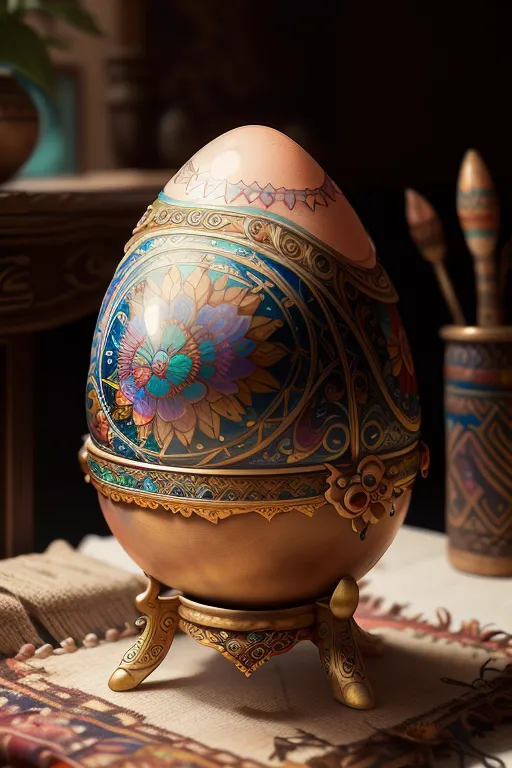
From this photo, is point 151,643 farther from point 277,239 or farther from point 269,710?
point 277,239

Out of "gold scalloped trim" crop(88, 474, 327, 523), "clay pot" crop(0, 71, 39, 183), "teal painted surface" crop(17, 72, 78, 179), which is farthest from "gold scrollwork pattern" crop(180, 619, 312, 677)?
"teal painted surface" crop(17, 72, 78, 179)

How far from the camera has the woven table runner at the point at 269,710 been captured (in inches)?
54.7

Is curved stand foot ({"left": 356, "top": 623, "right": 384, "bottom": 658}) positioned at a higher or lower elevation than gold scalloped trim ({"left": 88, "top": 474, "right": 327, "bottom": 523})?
lower

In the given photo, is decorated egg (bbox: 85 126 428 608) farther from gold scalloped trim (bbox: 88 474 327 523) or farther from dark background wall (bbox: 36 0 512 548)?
dark background wall (bbox: 36 0 512 548)

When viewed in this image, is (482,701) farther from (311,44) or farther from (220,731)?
(311,44)

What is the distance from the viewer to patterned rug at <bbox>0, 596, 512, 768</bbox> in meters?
1.39

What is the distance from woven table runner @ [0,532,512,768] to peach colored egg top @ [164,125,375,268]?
0.55 m

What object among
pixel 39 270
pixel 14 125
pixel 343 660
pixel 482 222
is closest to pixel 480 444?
pixel 482 222

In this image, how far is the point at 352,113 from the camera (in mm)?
3055

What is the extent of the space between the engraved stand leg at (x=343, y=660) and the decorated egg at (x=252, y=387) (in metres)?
0.04

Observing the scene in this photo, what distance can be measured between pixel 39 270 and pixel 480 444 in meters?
0.79

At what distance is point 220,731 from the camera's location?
1.45 meters

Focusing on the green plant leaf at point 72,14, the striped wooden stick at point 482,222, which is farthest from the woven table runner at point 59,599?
the green plant leaf at point 72,14

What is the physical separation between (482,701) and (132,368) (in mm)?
609
